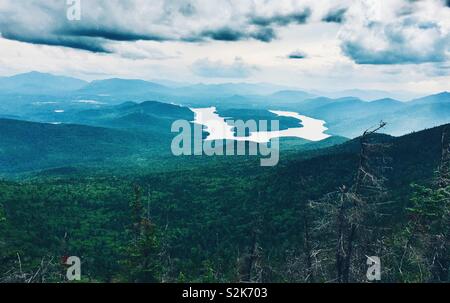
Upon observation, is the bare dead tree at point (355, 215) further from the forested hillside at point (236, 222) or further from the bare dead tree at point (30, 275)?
the bare dead tree at point (30, 275)

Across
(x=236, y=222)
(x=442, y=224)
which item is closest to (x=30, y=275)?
(x=442, y=224)

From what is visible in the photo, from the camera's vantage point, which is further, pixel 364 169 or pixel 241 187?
pixel 241 187

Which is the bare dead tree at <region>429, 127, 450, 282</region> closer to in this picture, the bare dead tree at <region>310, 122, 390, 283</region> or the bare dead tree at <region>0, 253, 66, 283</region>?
the bare dead tree at <region>310, 122, 390, 283</region>

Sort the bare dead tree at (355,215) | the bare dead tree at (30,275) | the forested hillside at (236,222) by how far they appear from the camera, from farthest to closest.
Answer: the forested hillside at (236,222), the bare dead tree at (30,275), the bare dead tree at (355,215)

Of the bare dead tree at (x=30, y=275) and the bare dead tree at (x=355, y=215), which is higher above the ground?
the bare dead tree at (x=355, y=215)

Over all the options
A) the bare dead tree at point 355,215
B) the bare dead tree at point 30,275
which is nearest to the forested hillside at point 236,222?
the bare dead tree at point 355,215

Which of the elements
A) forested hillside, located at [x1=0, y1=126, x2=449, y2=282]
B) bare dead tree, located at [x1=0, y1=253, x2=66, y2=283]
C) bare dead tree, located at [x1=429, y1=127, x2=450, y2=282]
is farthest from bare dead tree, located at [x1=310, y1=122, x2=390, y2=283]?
bare dead tree, located at [x1=0, y1=253, x2=66, y2=283]

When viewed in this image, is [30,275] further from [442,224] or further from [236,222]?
[236,222]

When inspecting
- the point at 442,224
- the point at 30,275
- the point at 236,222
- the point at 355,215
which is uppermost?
the point at 355,215
